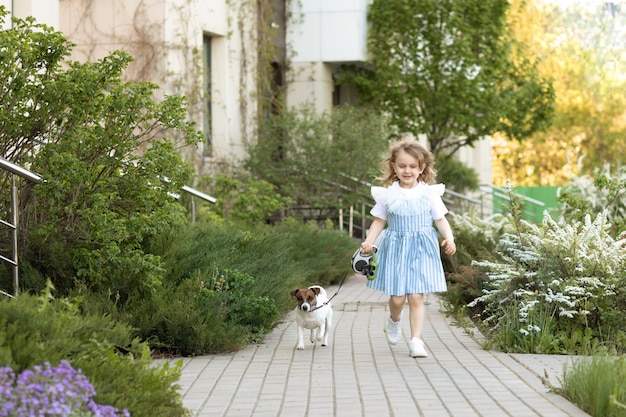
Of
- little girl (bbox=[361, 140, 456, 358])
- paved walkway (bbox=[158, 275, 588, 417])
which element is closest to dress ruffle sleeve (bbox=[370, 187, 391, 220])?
little girl (bbox=[361, 140, 456, 358])

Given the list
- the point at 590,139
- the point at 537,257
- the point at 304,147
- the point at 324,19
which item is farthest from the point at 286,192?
the point at 590,139

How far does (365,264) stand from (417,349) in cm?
77

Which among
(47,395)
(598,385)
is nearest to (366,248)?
(598,385)

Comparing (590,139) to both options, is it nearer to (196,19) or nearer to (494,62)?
(494,62)

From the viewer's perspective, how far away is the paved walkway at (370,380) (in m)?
6.32

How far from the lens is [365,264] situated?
867cm

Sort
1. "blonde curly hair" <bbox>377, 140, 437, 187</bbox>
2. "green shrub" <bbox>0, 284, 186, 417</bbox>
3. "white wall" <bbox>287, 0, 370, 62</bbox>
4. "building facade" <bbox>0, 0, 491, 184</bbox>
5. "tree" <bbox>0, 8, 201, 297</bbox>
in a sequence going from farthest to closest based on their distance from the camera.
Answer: "white wall" <bbox>287, 0, 370, 62</bbox> → "building facade" <bbox>0, 0, 491, 184</bbox> → "blonde curly hair" <bbox>377, 140, 437, 187</bbox> → "tree" <bbox>0, 8, 201, 297</bbox> → "green shrub" <bbox>0, 284, 186, 417</bbox>

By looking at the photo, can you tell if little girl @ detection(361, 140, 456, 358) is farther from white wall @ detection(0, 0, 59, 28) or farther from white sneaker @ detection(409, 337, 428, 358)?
white wall @ detection(0, 0, 59, 28)

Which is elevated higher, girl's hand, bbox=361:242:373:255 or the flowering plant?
girl's hand, bbox=361:242:373:255

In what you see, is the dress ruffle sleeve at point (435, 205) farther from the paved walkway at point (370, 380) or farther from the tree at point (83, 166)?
the tree at point (83, 166)

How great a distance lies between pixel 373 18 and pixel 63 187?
49.7 ft

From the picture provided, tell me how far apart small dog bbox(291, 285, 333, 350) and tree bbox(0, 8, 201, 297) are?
108 cm

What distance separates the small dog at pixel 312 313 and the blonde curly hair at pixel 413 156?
103cm

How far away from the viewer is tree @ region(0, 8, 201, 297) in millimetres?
8430
